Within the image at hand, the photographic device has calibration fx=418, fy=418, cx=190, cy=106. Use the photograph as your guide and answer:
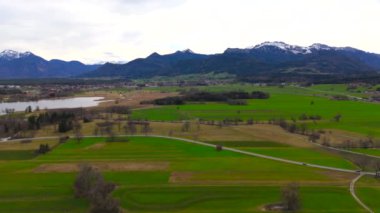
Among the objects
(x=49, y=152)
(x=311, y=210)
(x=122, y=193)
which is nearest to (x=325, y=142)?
(x=311, y=210)

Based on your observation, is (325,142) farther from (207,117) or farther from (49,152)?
(49,152)

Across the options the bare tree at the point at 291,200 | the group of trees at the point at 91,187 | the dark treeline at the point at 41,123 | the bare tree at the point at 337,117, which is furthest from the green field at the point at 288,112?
the group of trees at the point at 91,187

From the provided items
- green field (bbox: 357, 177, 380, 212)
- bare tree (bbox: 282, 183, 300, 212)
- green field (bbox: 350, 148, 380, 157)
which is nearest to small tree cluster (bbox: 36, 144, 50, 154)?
bare tree (bbox: 282, 183, 300, 212)

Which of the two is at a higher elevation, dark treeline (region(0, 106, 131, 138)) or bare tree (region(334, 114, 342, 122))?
bare tree (region(334, 114, 342, 122))

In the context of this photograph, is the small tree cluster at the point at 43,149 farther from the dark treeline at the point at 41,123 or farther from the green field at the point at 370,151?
the green field at the point at 370,151

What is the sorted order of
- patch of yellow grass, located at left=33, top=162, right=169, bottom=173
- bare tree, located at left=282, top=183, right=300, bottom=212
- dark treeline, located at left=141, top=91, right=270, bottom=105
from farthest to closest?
dark treeline, located at left=141, top=91, right=270, bottom=105, patch of yellow grass, located at left=33, top=162, right=169, bottom=173, bare tree, located at left=282, top=183, right=300, bottom=212

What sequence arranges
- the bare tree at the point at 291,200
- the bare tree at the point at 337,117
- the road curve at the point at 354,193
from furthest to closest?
the bare tree at the point at 337,117 < the road curve at the point at 354,193 < the bare tree at the point at 291,200

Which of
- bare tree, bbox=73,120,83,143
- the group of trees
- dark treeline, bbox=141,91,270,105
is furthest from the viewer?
dark treeline, bbox=141,91,270,105

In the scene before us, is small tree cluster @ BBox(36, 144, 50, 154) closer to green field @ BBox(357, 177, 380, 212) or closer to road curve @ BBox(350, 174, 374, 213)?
road curve @ BBox(350, 174, 374, 213)

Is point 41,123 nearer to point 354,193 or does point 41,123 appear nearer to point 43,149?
point 43,149

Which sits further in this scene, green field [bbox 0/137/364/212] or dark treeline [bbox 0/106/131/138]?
dark treeline [bbox 0/106/131/138]
